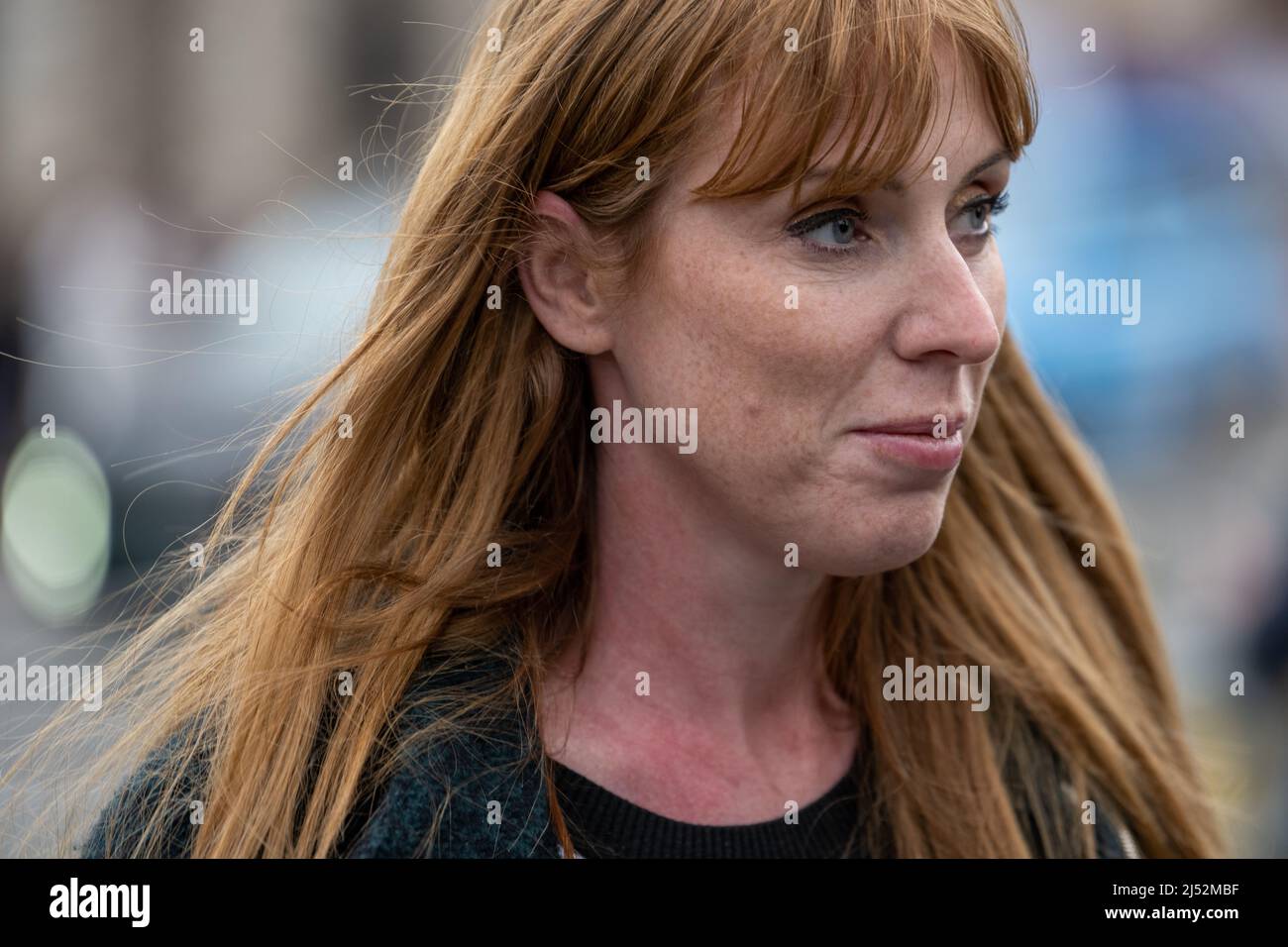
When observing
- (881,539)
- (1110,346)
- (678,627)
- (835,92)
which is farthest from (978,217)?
(1110,346)

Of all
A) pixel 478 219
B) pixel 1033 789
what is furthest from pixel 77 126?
pixel 1033 789

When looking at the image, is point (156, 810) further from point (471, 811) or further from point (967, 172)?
point (967, 172)

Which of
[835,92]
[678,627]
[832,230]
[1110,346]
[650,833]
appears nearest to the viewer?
[835,92]

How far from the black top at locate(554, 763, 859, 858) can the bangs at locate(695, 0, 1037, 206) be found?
1043 millimetres

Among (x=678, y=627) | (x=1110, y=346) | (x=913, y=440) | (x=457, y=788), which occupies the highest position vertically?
(x=1110, y=346)

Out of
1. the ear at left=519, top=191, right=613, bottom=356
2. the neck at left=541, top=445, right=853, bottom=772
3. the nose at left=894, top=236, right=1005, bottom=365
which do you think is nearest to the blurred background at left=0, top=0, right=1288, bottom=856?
the neck at left=541, top=445, right=853, bottom=772

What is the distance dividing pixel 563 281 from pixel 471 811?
0.92 metres

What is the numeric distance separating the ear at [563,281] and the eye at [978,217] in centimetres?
63

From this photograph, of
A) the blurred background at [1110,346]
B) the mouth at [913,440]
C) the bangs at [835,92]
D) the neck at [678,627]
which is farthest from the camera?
the blurred background at [1110,346]

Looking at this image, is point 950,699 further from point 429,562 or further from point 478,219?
point 478,219

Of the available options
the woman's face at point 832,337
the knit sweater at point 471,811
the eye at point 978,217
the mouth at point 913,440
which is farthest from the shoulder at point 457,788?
the eye at point 978,217

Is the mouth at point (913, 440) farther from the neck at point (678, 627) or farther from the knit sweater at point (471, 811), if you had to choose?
the knit sweater at point (471, 811)

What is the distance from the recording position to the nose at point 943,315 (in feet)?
6.58

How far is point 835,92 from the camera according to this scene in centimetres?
194
